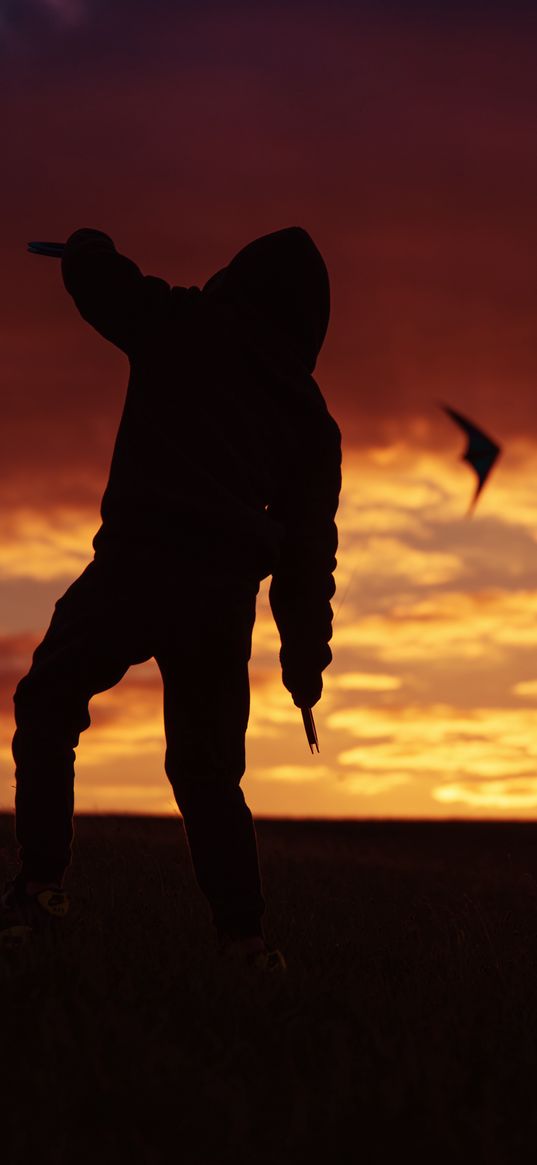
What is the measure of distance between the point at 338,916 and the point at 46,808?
2.46 metres

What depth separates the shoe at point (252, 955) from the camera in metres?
4.39

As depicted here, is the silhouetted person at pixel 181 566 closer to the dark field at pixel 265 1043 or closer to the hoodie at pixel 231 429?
the hoodie at pixel 231 429

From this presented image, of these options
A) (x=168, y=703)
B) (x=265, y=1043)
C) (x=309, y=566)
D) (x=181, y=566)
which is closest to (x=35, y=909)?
(x=168, y=703)

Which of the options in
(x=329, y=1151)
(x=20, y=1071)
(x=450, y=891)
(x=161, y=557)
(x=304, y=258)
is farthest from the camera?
(x=450, y=891)

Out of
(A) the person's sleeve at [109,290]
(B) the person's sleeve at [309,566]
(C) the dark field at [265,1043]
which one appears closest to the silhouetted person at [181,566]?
(A) the person's sleeve at [109,290]

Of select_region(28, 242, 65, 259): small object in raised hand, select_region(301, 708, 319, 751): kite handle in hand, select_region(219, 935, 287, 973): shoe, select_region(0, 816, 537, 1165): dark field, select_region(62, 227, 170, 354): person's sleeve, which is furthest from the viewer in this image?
select_region(301, 708, 319, 751): kite handle in hand

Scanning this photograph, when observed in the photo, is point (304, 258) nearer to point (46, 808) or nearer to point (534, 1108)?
point (46, 808)

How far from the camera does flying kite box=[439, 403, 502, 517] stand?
5.11m

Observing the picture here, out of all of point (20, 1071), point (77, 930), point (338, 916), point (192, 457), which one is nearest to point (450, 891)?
point (338, 916)

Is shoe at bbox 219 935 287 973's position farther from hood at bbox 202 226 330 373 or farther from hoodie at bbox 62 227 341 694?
hood at bbox 202 226 330 373

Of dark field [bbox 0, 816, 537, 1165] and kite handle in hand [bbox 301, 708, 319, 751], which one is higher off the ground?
kite handle in hand [bbox 301, 708, 319, 751]

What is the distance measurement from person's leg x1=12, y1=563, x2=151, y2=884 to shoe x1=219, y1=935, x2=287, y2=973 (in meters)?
0.67

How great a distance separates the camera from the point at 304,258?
4836mm

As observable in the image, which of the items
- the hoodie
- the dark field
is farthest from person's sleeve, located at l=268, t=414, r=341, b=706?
the dark field
